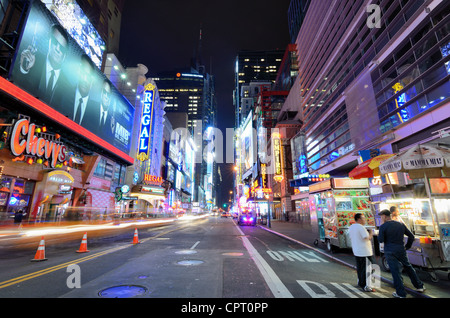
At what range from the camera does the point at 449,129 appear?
42.6ft

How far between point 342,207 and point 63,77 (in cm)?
3060

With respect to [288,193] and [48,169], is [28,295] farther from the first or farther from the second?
[288,193]

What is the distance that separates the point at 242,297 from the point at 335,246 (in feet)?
26.3

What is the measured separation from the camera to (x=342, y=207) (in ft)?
35.0

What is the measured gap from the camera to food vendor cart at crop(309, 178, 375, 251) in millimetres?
10289

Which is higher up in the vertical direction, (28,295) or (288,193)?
(288,193)

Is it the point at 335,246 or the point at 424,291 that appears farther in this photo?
the point at 335,246

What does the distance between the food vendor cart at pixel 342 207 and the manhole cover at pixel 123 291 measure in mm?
8969

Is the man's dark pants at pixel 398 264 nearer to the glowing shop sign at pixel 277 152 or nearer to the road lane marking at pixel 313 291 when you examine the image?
the road lane marking at pixel 313 291

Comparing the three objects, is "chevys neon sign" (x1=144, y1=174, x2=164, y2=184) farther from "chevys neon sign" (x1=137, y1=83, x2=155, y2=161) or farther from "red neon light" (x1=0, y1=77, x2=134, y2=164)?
"red neon light" (x1=0, y1=77, x2=134, y2=164)

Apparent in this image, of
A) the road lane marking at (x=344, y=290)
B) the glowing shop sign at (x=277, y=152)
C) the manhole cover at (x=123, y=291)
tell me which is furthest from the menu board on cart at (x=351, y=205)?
the glowing shop sign at (x=277, y=152)

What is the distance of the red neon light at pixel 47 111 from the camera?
1693 cm

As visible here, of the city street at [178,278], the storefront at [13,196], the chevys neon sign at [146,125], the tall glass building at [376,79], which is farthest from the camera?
the chevys neon sign at [146,125]

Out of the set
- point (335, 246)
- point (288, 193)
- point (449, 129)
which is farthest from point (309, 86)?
point (335, 246)
